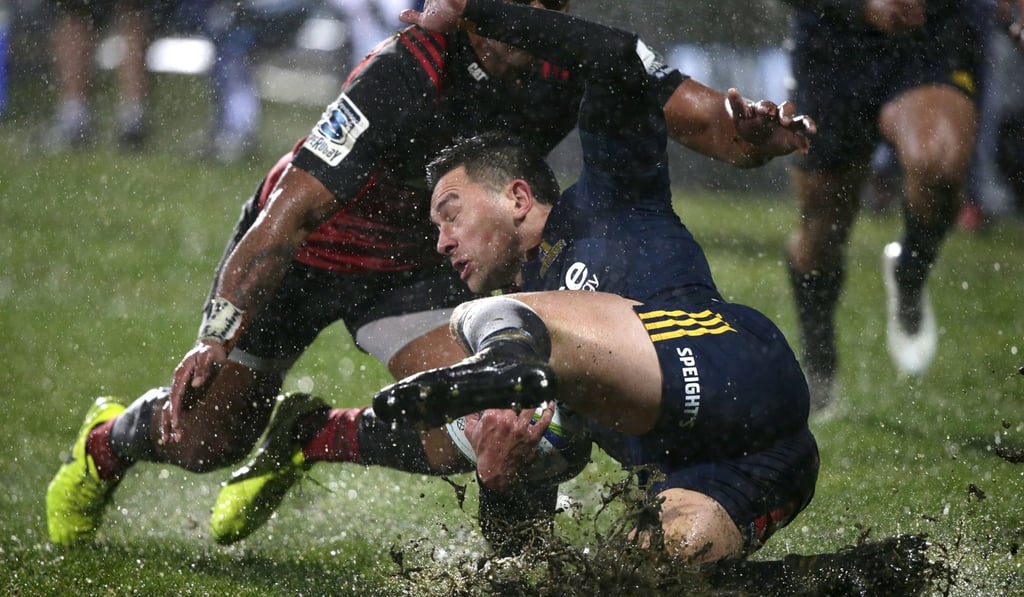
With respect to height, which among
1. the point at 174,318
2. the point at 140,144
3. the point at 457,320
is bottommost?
the point at 140,144

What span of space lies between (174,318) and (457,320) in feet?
15.6

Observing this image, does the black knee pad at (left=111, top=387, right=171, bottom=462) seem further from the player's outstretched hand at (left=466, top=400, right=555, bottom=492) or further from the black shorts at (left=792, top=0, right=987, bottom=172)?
the black shorts at (left=792, top=0, right=987, bottom=172)

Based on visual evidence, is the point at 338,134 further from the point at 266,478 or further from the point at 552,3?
the point at 266,478

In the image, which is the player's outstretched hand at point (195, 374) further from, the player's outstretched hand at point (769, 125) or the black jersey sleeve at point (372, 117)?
the player's outstretched hand at point (769, 125)

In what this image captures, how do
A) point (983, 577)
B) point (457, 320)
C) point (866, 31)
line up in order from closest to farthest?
point (457, 320)
point (983, 577)
point (866, 31)

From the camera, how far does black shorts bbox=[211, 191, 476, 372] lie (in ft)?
16.3

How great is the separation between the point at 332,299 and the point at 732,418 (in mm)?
1907

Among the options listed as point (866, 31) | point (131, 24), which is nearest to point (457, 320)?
point (866, 31)

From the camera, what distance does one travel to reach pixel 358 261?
4957 millimetres

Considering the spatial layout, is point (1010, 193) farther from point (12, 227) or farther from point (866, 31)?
point (12, 227)

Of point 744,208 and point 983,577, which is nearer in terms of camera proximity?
point 983,577

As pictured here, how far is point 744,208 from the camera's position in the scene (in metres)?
12.3

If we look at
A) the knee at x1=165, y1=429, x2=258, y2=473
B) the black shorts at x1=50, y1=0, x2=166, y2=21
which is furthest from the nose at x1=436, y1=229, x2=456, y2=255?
the black shorts at x1=50, y1=0, x2=166, y2=21

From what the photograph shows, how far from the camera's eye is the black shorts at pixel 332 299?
4980 mm
